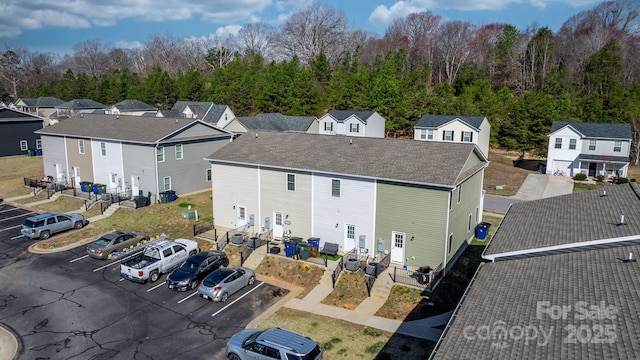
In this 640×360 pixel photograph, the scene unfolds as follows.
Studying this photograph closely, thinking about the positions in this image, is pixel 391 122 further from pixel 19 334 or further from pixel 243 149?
pixel 19 334

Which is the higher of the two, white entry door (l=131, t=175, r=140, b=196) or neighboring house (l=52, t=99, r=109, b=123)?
neighboring house (l=52, t=99, r=109, b=123)

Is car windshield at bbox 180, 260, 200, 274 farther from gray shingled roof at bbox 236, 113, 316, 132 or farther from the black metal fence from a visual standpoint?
gray shingled roof at bbox 236, 113, 316, 132

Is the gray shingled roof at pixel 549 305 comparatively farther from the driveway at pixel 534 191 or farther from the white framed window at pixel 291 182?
the driveway at pixel 534 191

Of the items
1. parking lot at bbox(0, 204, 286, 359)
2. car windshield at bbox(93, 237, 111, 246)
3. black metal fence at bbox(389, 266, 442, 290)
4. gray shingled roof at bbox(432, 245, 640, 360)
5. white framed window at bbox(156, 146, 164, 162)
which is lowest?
parking lot at bbox(0, 204, 286, 359)

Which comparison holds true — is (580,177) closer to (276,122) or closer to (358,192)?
(358,192)

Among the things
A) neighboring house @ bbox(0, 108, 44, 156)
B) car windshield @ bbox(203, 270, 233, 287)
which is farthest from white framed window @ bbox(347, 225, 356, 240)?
neighboring house @ bbox(0, 108, 44, 156)
